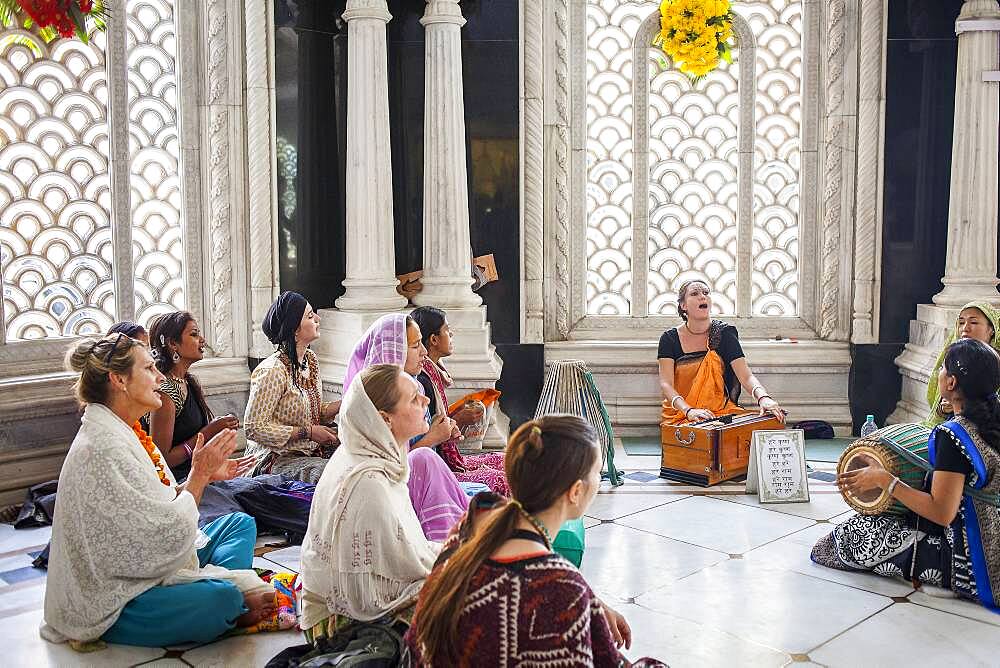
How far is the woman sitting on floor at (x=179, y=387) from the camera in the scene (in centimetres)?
484

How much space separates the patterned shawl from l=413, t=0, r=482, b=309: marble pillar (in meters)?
3.38

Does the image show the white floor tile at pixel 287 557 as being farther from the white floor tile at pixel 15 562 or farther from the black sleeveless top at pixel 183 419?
the white floor tile at pixel 15 562

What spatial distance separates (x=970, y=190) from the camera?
269 inches

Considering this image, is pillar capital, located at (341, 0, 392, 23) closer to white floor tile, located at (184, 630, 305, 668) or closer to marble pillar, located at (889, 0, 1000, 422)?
marble pillar, located at (889, 0, 1000, 422)

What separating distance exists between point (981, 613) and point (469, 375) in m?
3.28

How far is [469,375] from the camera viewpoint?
6.46 m

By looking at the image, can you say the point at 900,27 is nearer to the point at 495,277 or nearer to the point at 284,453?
the point at 495,277

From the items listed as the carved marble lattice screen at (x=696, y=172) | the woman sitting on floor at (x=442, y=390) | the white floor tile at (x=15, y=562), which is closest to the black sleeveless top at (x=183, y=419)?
the white floor tile at (x=15, y=562)

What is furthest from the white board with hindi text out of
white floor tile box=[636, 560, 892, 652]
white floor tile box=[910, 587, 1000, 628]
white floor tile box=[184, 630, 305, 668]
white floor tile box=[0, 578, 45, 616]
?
white floor tile box=[0, 578, 45, 616]

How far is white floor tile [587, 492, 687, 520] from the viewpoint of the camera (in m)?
5.38

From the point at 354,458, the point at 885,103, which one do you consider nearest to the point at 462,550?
the point at 354,458

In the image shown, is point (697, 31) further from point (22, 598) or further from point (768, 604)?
point (22, 598)

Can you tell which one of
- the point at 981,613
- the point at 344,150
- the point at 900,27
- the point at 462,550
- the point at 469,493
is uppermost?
the point at 900,27

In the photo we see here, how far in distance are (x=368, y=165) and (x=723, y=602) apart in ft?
11.5
